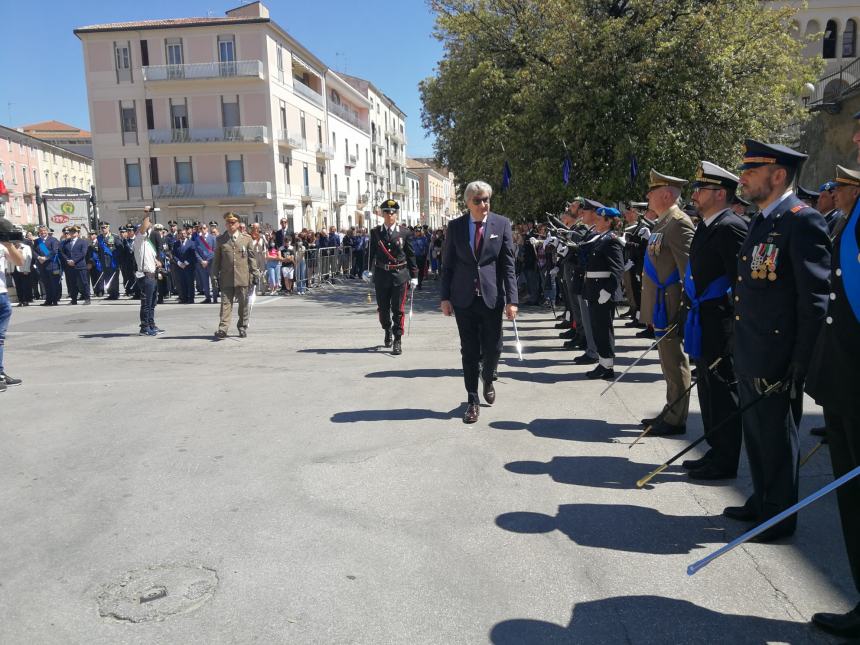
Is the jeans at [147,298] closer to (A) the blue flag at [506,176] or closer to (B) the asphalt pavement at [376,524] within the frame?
(B) the asphalt pavement at [376,524]

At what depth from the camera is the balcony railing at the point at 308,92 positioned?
170ft

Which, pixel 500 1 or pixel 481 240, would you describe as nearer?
pixel 481 240

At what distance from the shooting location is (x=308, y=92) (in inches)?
2120

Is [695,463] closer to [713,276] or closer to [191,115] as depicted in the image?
[713,276]

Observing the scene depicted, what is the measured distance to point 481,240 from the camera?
6340 millimetres

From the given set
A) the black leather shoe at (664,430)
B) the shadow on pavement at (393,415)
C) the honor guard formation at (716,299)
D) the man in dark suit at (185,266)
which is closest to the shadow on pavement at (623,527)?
the honor guard formation at (716,299)

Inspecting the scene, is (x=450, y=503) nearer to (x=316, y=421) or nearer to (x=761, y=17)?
(x=316, y=421)

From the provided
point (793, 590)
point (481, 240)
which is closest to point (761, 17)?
point (481, 240)

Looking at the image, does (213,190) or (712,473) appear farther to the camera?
(213,190)

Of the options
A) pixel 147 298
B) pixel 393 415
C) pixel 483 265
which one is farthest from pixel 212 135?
pixel 483 265

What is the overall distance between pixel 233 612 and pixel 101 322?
41.5ft

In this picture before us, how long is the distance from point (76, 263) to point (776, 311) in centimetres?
1850

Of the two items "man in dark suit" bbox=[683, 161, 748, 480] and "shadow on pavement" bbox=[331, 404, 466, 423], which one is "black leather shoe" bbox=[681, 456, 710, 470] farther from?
"shadow on pavement" bbox=[331, 404, 466, 423]

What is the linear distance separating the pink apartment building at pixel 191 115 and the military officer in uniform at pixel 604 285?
39784mm
